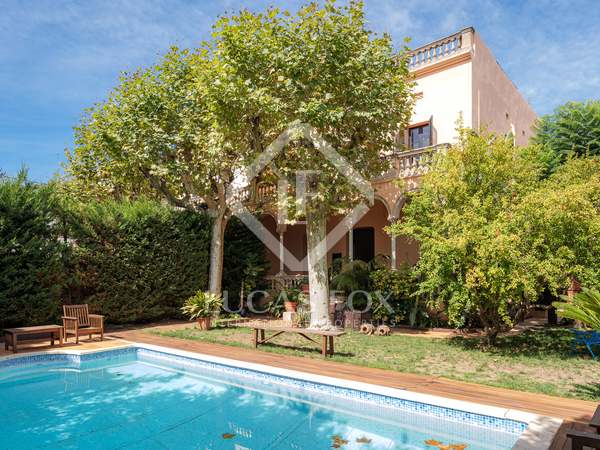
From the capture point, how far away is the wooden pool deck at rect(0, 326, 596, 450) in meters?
5.98

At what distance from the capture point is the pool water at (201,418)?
5.97m

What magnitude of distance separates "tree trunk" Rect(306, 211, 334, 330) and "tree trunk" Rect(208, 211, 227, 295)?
5.32 m

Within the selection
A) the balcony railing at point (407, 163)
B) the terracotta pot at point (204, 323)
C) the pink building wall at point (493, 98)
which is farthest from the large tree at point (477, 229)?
the terracotta pot at point (204, 323)

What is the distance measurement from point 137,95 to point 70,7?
3447 millimetres

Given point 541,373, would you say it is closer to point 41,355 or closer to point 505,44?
point 41,355

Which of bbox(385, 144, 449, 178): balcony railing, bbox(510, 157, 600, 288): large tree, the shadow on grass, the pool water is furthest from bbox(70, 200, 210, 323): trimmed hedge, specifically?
bbox(510, 157, 600, 288): large tree

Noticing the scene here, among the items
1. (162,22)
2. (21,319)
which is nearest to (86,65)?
(162,22)

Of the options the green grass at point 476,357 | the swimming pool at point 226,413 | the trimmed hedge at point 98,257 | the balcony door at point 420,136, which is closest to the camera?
the swimming pool at point 226,413

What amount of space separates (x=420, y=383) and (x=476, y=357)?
2742 mm

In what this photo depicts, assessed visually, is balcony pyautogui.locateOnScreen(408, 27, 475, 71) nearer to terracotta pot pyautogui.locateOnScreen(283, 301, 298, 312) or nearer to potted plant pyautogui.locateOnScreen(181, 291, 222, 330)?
terracotta pot pyautogui.locateOnScreen(283, 301, 298, 312)

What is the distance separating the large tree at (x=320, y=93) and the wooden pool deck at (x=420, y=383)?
3134 millimetres

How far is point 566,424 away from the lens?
5480mm

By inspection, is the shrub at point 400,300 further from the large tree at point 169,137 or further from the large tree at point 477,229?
the large tree at point 169,137

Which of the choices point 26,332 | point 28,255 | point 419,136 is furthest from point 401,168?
point 26,332
